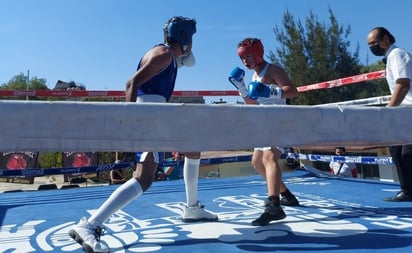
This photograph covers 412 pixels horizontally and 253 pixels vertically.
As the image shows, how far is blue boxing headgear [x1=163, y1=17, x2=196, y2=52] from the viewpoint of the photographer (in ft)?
7.09

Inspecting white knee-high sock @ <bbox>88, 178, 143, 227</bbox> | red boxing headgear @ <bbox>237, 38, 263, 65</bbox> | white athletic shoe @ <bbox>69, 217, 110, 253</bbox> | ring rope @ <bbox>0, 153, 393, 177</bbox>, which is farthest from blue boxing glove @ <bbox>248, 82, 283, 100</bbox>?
ring rope @ <bbox>0, 153, 393, 177</bbox>

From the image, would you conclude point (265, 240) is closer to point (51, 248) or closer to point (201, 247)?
point (201, 247)

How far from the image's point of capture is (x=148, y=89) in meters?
2.12

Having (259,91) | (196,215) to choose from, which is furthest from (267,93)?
(196,215)

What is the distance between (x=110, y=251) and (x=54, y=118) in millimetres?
754

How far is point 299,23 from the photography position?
63.0 feet

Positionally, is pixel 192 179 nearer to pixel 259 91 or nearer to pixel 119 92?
pixel 259 91

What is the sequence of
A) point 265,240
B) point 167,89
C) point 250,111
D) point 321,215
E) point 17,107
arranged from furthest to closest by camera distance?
point 321,215 → point 167,89 → point 265,240 → point 250,111 → point 17,107

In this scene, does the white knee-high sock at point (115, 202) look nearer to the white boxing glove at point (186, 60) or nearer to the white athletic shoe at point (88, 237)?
the white athletic shoe at point (88, 237)

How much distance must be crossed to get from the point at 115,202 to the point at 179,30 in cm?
93

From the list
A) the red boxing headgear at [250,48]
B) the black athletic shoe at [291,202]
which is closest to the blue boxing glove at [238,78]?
the red boxing headgear at [250,48]

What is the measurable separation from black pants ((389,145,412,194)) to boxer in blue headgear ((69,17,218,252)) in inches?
69.4

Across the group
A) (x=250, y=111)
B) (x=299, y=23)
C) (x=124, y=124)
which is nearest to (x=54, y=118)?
(x=124, y=124)

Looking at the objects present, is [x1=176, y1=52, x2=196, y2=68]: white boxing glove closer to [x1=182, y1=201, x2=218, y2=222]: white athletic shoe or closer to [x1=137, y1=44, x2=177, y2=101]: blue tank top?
[x1=137, y1=44, x2=177, y2=101]: blue tank top
